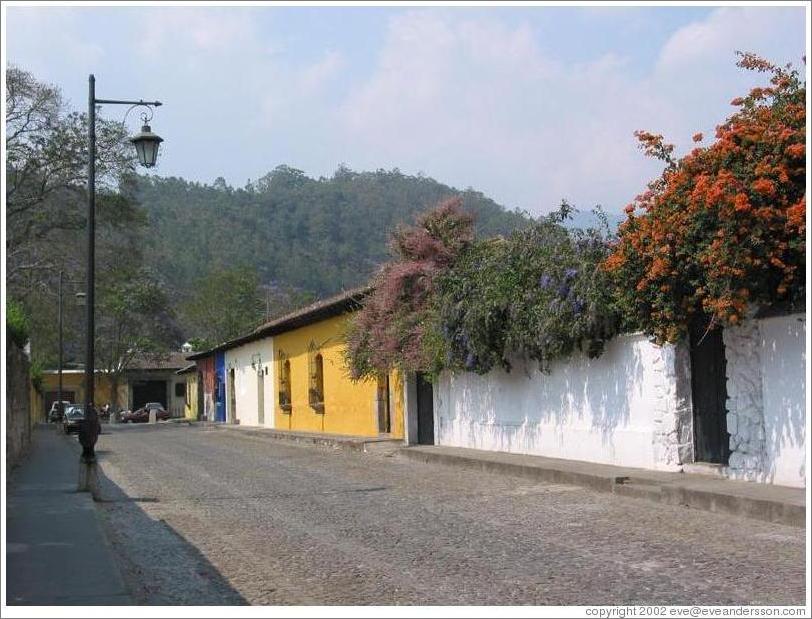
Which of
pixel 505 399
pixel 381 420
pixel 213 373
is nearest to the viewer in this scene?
pixel 505 399

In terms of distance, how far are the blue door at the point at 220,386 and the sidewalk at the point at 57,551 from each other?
106 ft

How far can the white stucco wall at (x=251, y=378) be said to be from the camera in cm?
3662

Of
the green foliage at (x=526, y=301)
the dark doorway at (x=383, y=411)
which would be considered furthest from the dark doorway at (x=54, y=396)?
the green foliage at (x=526, y=301)

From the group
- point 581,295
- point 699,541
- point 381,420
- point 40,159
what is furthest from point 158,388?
point 699,541

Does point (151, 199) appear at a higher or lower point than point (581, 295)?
higher

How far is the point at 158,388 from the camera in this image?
2817 inches

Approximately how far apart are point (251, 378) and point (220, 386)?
7.70 m

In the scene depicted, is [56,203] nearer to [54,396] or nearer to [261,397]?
[261,397]

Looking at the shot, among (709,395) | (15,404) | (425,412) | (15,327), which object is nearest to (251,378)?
(425,412)

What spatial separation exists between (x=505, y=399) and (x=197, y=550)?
9.85 metres

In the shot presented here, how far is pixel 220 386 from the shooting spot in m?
47.2

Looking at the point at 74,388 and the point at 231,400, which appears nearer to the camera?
the point at 231,400

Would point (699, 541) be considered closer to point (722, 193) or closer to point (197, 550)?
point (722, 193)

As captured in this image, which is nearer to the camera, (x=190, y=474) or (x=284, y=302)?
(x=190, y=474)
